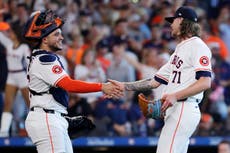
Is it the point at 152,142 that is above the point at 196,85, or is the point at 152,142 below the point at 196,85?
below

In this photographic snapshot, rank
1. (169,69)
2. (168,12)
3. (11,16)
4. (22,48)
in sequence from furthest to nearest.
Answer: (168,12) < (11,16) < (22,48) < (169,69)

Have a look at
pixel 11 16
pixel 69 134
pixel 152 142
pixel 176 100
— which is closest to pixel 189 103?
pixel 176 100

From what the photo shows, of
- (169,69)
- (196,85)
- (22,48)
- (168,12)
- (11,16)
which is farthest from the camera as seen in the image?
(168,12)

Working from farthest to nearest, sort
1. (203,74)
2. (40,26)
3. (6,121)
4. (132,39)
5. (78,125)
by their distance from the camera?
1. (132,39)
2. (6,121)
3. (78,125)
4. (40,26)
5. (203,74)

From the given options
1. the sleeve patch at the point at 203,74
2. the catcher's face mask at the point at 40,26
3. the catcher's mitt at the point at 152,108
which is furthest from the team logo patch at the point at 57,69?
the sleeve patch at the point at 203,74

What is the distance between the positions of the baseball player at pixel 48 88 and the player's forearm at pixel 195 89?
2.29 ft

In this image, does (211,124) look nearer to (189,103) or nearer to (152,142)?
(152,142)

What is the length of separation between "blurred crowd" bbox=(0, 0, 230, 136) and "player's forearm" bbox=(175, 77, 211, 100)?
4329 mm

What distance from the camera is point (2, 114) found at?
10711mm

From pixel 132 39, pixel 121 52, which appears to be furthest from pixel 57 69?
pixel 132 39

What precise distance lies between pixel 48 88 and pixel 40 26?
1.89 feet

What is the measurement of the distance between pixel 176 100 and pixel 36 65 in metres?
1.29

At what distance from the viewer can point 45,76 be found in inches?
257

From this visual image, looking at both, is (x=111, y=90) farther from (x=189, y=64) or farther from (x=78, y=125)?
(x=189, y=64)
